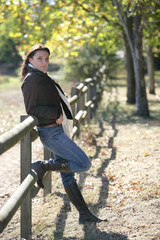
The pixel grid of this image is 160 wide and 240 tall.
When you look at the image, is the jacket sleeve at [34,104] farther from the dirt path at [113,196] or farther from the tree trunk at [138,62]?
the tree trunk at [138,62]

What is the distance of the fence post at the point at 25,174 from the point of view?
3992 mm

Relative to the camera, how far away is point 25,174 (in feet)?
13.3

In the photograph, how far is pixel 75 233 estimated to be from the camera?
14.2 ft

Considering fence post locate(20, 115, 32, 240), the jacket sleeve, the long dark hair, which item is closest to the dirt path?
fence post locate(20, 115, 32, 240)

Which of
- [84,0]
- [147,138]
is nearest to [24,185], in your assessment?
[147,138]

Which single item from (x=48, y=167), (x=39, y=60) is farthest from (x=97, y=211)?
(x=39, y=60)

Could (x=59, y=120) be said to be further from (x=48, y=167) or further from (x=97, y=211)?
(x=97, y=211)

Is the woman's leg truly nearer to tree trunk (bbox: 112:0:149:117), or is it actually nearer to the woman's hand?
the woman's hand

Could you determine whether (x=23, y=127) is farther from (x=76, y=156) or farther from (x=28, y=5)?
(x=28, y=5)

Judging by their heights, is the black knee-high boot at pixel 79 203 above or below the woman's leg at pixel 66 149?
below

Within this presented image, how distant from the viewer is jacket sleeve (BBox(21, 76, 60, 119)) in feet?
13.1

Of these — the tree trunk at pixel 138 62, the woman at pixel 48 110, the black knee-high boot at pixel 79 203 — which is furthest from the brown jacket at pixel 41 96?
the tree trunk at pixel 138 62

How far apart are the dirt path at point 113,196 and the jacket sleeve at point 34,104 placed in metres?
1.33

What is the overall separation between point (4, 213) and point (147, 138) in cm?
609
